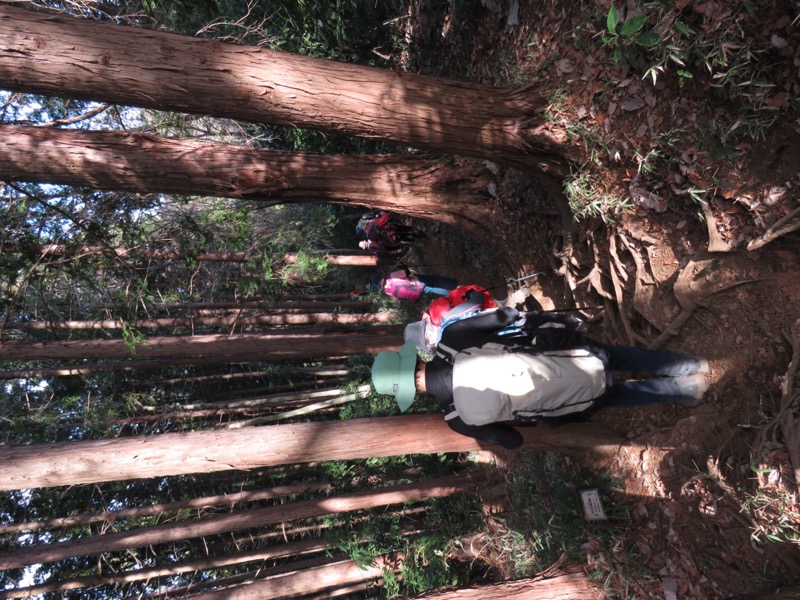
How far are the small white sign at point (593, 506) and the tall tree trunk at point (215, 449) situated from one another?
1.41 meters

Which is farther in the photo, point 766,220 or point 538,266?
point 538,266

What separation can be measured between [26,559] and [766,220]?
337 inches

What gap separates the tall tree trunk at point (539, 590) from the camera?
4070mm

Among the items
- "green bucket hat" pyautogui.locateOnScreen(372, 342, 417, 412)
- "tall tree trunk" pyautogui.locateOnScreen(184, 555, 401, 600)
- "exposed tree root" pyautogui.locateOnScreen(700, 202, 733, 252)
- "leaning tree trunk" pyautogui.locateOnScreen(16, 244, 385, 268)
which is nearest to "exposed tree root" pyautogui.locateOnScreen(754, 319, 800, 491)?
"exposed tree root" pyautogui.locateOnScreen(700, 202, 733, 252)

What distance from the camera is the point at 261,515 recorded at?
6.19 m

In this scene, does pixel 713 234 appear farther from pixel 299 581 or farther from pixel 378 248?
pixel 299 581

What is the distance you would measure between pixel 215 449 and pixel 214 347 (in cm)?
254

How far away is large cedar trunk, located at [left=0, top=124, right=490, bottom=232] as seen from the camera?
3023mm

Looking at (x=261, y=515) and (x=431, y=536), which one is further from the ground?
(x=261, y=515)

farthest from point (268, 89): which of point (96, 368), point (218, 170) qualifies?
point (96, 368)

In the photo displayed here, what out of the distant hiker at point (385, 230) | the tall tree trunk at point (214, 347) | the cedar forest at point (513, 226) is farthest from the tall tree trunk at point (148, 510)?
the distant hiker at point (385, 230)

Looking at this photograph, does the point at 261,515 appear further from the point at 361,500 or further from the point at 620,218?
the point at 620,218

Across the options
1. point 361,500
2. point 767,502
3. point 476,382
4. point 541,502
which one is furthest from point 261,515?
point 767,502

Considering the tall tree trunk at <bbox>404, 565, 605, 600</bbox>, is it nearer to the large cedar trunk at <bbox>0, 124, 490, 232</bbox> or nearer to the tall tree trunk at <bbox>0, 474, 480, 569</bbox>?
the tall tree trunk at <bbox>0, 474, 480, 569</bbox>
